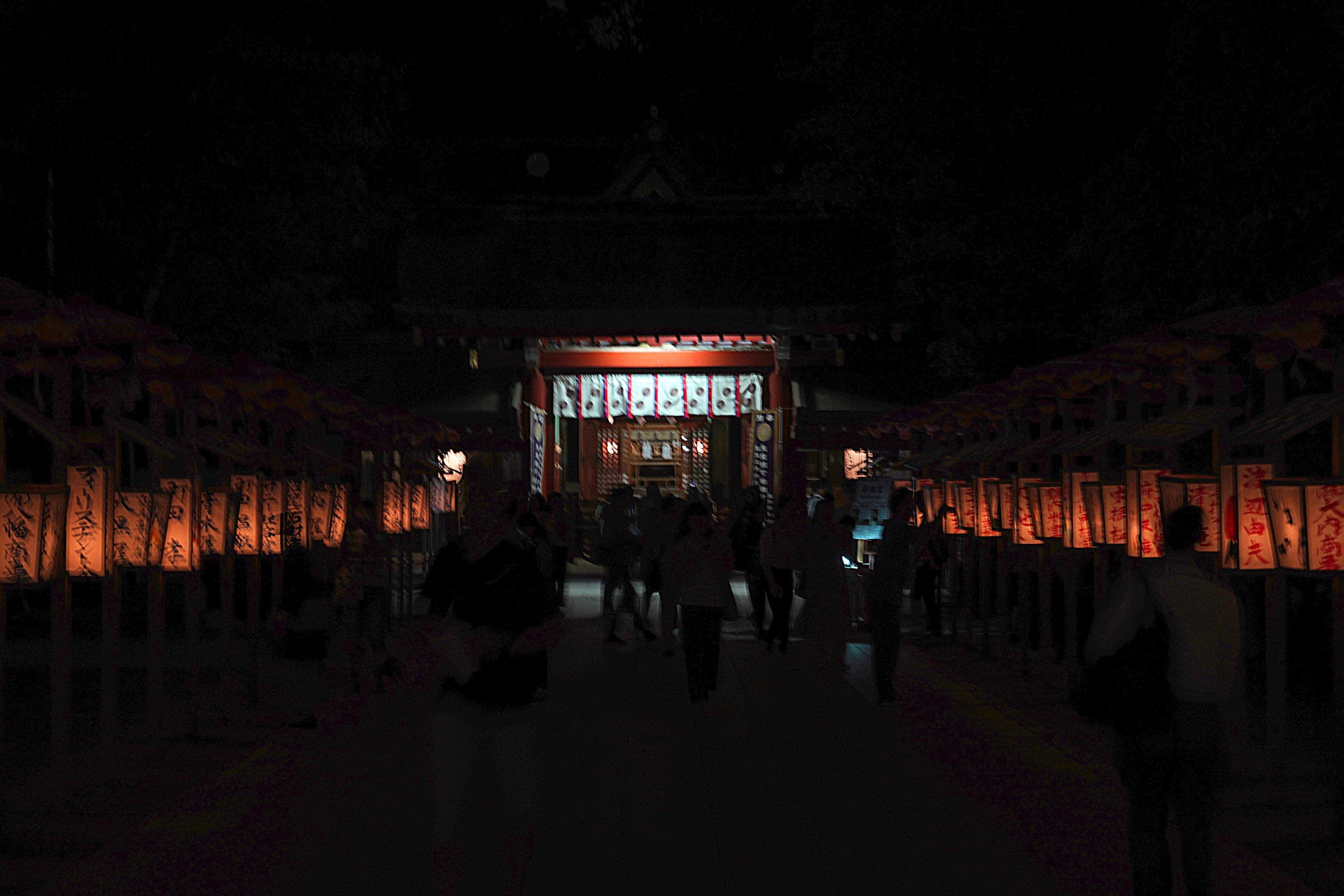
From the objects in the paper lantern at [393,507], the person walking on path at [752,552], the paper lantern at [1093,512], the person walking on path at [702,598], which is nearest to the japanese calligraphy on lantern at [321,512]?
the paper lantern at [393,507]

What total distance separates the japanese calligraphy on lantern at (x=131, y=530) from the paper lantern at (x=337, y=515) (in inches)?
185

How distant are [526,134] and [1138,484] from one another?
106 ft

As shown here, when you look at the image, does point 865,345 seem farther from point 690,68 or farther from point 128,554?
point 128,554

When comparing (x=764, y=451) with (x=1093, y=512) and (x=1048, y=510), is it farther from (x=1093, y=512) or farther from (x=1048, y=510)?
(x=1093, y=512)

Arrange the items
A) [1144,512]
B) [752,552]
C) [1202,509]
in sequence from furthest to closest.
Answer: [752,552]
[1144,512]
[1202,509]

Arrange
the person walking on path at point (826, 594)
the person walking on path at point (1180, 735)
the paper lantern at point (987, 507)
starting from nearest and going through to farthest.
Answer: the person walking on path at point (1180, 735) < the person walking on path at point (826, 594) < the paper lantern at point (987, 507)

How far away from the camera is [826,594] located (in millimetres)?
12531

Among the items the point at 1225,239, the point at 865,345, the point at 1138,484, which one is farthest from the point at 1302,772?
the point at 865,345

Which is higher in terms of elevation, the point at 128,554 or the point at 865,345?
the point at 865,345

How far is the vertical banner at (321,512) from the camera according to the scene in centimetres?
1320

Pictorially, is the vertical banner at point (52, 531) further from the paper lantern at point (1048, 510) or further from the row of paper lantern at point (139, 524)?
the paper lantern at point (1048, 510)

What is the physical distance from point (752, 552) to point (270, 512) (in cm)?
703

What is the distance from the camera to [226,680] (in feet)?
36.6

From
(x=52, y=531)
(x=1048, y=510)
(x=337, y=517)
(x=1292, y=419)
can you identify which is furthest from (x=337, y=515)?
(x=1292, y=419)
